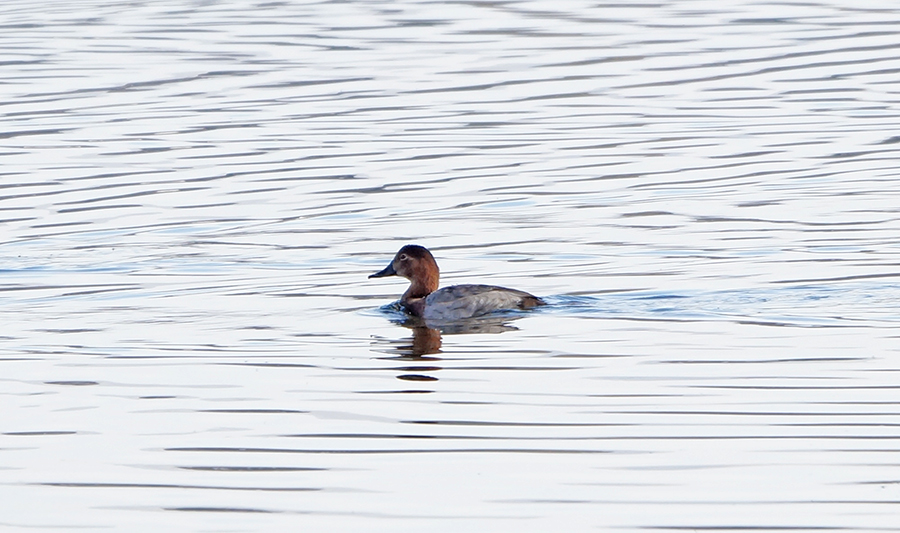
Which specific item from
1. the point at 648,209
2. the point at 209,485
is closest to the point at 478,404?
the point at 209,485

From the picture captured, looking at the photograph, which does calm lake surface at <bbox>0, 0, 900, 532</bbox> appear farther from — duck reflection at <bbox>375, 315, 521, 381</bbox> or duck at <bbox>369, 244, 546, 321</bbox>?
duck at <bbox>369, 244, 546, 321</bbox>

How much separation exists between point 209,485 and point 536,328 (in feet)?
13.1

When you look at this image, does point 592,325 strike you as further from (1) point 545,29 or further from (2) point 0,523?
(1) point 545,29

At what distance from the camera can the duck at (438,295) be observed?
436 inches

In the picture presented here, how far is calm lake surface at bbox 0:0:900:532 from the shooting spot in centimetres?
694

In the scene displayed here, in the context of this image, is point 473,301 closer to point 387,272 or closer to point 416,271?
point 416,271

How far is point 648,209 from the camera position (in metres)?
15.0

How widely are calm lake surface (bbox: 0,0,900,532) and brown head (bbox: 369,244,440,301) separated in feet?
1.34

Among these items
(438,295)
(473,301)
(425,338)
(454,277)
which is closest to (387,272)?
(438,295)

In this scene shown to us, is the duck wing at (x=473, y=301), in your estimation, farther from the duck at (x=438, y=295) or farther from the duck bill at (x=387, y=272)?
the duck bill at (x=387, y=272)

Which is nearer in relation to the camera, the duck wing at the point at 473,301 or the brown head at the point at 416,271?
the duck wing at the point at 473,301

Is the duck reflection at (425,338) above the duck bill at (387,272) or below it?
below

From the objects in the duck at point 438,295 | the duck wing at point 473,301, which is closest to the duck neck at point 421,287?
the duck at point 438,295

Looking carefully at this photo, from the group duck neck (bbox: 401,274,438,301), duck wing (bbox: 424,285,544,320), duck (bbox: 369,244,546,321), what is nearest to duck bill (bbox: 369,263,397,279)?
duck (bbox: 369,244,546,321)
